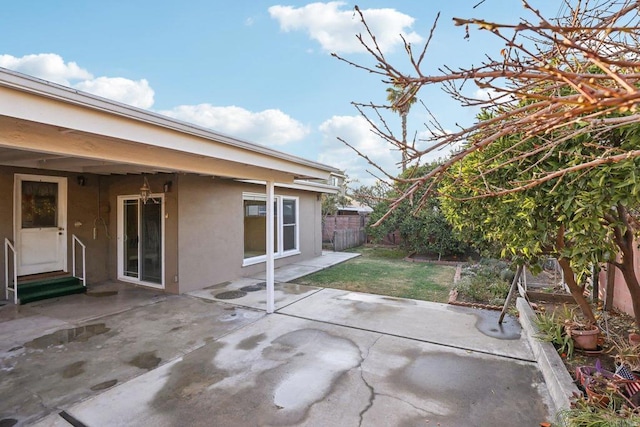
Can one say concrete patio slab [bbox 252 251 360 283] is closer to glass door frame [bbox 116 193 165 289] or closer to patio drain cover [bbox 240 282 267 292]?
patio drain cover [bbox 240 282 267 292]

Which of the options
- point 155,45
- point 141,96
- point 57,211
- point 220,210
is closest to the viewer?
point 57,211

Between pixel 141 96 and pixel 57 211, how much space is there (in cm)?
808

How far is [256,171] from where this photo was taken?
5789mm

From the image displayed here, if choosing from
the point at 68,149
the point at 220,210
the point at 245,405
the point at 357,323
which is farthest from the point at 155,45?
the point at 245,405

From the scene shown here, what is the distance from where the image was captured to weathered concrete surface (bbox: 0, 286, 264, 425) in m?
3.40

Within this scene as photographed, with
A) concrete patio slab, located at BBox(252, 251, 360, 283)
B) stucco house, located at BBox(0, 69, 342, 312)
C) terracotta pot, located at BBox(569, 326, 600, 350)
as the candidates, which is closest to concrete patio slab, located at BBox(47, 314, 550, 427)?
terracotta pot, located at BBox(569, 326, 600, 350)

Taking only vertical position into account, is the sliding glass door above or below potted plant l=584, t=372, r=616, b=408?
above

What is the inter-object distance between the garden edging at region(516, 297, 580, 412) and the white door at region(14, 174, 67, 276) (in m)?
8.91

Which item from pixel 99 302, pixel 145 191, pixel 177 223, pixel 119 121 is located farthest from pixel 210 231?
pixel 119 121

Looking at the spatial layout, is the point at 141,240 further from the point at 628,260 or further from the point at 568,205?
the point at 628,260

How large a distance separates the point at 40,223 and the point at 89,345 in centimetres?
405

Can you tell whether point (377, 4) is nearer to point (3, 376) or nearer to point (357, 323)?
point (357, 323)

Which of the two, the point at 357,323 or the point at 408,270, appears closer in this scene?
the point at 357,323

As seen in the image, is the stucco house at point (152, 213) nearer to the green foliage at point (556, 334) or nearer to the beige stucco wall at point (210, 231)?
the beige stucco wall at point (210, 231)
